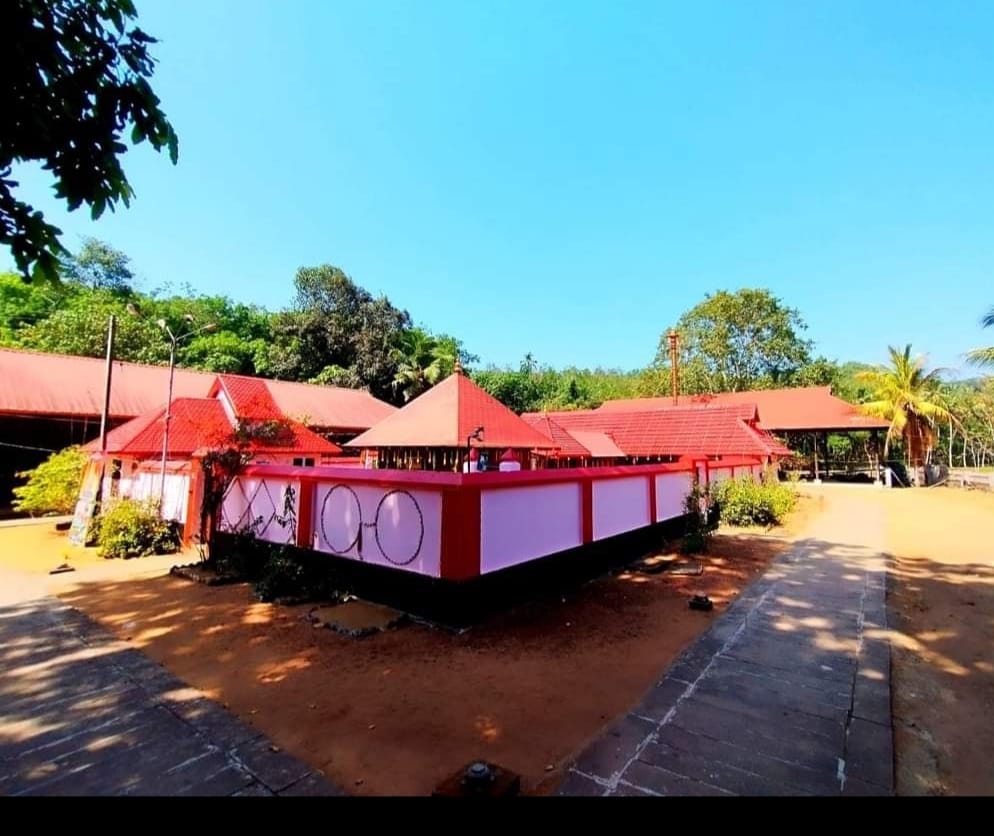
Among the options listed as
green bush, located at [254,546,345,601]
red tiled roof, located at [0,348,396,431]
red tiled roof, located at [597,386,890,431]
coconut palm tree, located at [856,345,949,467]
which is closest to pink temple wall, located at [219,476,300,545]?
green bush, located at [254,546,345,601]

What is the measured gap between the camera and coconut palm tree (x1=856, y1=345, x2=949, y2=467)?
24.9 metres

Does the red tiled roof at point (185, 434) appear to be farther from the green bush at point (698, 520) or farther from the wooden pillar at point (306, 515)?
the green bush at point (698, 520)

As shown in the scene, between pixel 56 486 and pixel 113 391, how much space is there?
7.92m

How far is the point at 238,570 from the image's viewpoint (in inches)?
302

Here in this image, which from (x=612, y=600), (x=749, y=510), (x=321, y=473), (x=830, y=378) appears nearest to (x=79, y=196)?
(x=321, y=473)

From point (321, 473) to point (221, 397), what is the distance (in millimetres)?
11835

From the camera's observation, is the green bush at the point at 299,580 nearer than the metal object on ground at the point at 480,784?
No

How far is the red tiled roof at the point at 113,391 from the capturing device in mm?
17141

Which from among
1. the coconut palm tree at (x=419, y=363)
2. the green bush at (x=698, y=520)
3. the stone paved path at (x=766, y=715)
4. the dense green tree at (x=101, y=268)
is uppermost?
the dense green tree at (x=101, y=268)

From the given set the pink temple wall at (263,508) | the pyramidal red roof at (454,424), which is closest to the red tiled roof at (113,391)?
the pyramidal red roof at (454,424)

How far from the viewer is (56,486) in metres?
12.8

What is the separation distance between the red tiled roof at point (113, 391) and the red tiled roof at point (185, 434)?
2108 millimetres

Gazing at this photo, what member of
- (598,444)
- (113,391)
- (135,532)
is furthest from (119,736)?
(113,391)
